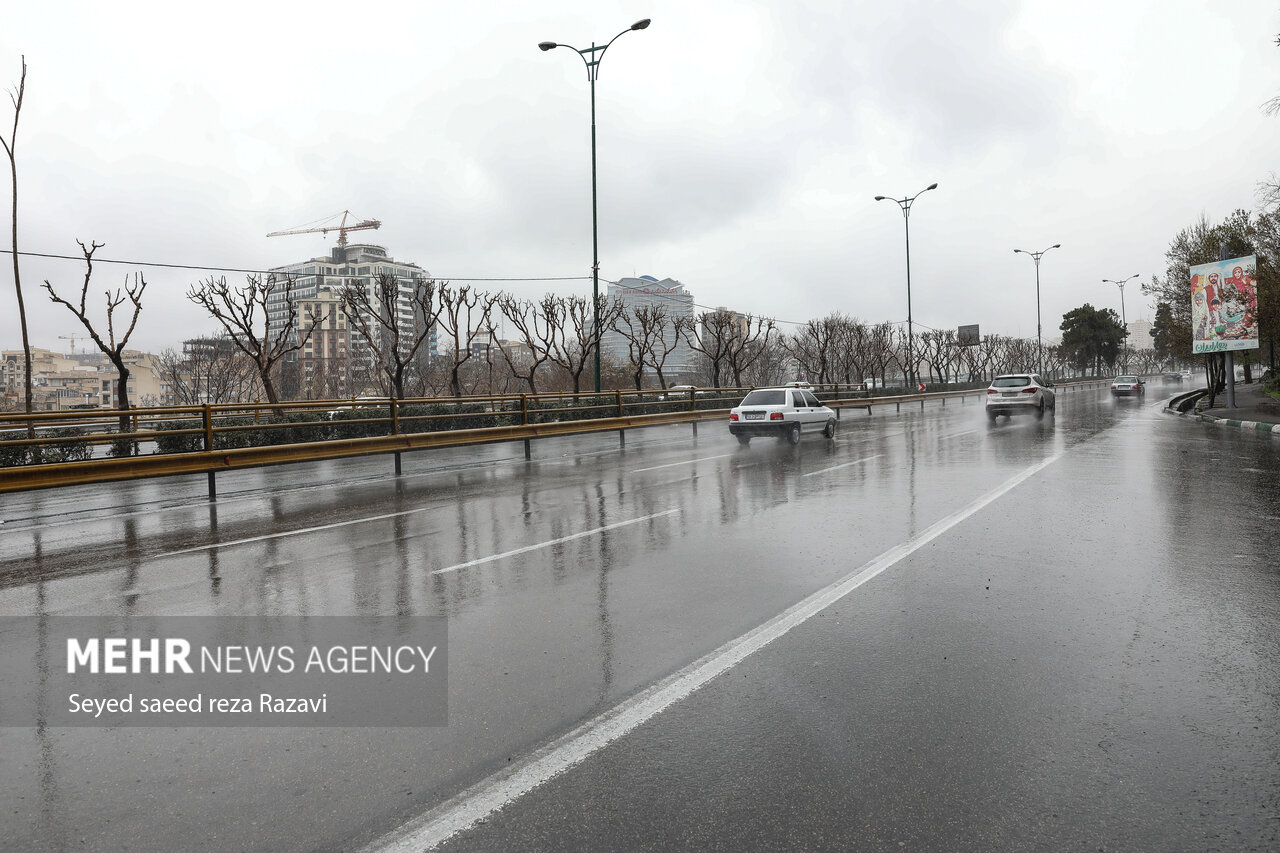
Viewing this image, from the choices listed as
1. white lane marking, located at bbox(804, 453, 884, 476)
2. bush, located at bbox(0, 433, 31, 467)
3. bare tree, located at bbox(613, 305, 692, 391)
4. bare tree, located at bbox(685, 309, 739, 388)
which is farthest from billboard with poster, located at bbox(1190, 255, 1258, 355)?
bush, located at bbox(0, 433, 31, 467)

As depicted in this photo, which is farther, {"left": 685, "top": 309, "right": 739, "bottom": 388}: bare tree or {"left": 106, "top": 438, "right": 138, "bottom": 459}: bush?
{"left": 685, "top": 309, "right": 739, "bottom": 388}: bare tree

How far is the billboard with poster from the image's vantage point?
2850cm

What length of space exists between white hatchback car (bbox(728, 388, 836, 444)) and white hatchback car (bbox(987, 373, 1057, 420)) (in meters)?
11.7

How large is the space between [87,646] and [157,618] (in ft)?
1.80

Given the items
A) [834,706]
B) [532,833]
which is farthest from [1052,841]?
[532,833]

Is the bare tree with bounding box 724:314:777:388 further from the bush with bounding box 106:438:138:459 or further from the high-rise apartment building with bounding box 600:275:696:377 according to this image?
the bush with bounding box 106:438:138:459

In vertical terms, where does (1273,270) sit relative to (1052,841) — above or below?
above

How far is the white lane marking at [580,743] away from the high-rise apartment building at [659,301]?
153 ft

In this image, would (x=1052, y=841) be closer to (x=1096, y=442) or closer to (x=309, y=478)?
(x=309, y=478)

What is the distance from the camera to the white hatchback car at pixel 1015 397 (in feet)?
98.0

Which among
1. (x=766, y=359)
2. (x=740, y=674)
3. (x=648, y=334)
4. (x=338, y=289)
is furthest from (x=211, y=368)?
(x=740, y=674)

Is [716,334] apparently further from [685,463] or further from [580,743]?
[580,743]

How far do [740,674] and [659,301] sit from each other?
9713 centimetres

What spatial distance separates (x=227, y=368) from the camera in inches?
2388
